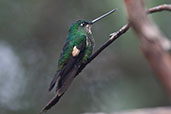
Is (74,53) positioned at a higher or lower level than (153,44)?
lower

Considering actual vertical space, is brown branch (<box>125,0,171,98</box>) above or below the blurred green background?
above

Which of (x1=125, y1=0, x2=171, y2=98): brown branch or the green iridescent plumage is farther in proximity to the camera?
the green iridescent plumage

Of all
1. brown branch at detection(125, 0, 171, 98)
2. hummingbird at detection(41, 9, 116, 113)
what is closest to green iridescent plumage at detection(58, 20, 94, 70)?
hummingbird at detection(41, 9, 116, 113)

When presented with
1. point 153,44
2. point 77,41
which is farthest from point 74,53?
point 153,44

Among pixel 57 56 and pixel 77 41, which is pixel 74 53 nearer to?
pixel 77 41

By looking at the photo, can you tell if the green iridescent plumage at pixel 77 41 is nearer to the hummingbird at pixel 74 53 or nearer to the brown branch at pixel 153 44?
the hummingbird at pixel 74 53

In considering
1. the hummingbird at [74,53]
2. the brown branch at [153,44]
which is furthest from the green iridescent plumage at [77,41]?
the brown branch at [153,44]

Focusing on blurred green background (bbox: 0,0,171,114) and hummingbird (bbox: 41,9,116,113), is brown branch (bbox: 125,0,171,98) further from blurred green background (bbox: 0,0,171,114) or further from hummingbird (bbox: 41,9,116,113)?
blurred green background (bbox: 0,0,171,114)

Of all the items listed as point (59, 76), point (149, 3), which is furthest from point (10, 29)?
point (59, 76)
